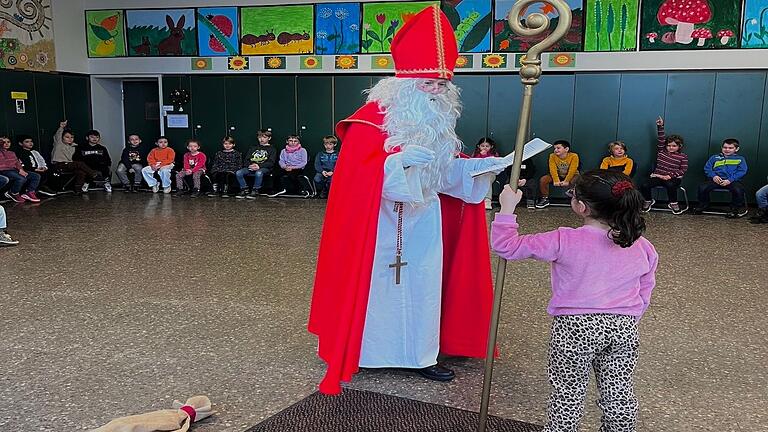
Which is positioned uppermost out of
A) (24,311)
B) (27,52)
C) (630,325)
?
(27,52)

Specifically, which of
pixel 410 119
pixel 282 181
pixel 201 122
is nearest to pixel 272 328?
pixel 410 119

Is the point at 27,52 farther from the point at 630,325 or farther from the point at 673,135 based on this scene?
the point at 630,325

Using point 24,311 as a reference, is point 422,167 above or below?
above

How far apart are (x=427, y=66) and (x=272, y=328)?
1897 mm

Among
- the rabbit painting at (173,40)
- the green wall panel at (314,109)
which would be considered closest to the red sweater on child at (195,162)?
the green wall panel at (314,109)

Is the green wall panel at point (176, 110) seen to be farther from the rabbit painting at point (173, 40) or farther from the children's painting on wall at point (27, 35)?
the children's painting on wall at point (27, 35)

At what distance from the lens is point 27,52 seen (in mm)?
10734

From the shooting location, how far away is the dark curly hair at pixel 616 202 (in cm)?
210

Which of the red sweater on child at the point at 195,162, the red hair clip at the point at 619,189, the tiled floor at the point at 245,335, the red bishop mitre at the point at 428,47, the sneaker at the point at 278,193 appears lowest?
the sneaker at the point at 278,193

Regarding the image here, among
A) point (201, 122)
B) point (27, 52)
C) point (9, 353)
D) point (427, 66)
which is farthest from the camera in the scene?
point (201, 122)

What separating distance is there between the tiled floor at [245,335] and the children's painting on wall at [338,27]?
16.1 feet

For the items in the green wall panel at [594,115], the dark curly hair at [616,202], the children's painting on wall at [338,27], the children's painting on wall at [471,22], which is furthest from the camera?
the children's painting on wall at [338,27]

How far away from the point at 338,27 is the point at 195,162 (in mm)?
3306

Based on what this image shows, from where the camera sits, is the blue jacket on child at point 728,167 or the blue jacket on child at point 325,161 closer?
the blue jacket on child at point 728,167
